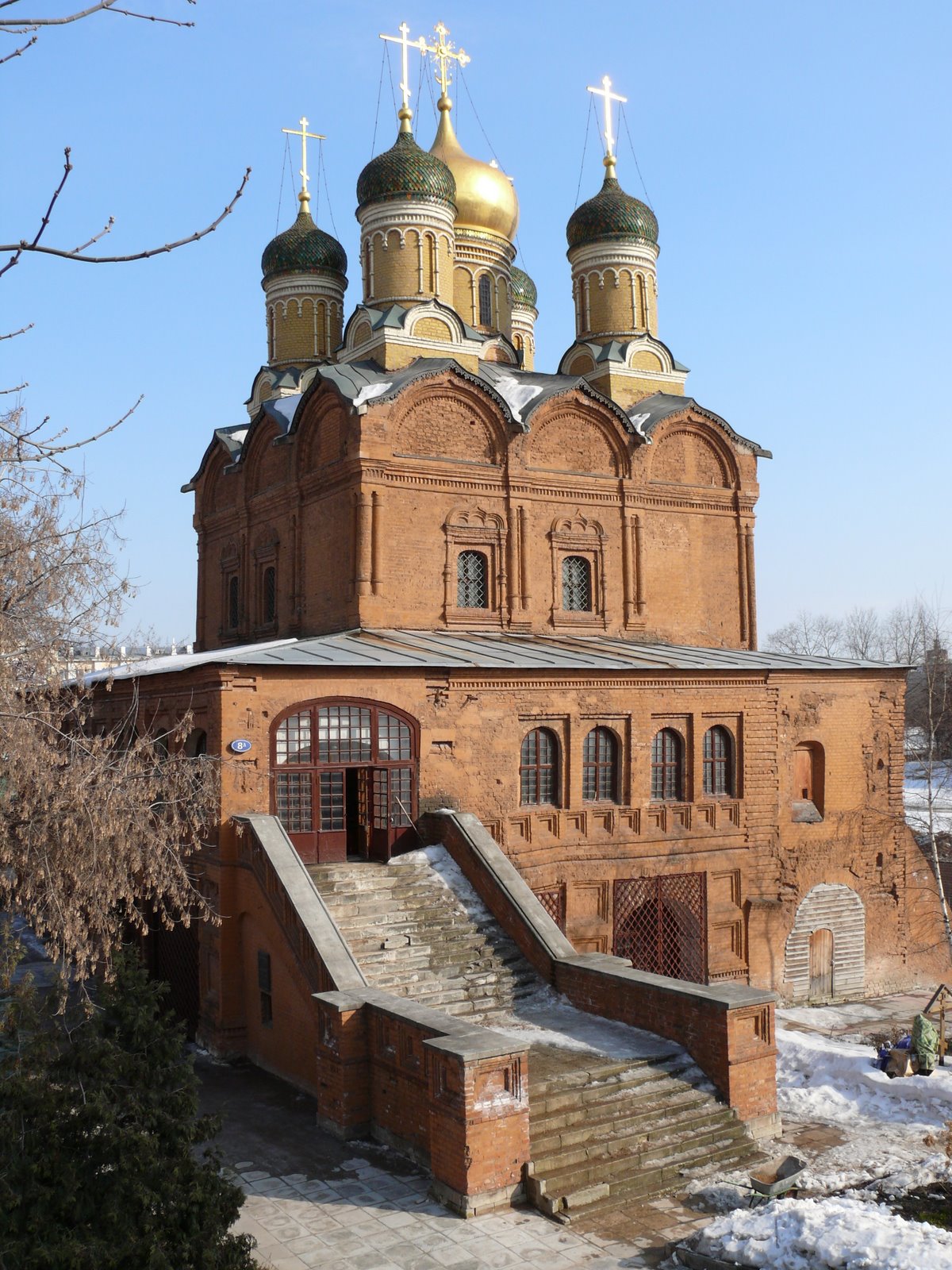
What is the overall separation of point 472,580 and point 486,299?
822cm

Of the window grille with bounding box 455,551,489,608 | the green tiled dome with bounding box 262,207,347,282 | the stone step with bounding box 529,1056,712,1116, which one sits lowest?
the stone step with bounding box 529,1056,712,1116

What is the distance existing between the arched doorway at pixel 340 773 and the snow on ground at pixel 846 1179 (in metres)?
5.44

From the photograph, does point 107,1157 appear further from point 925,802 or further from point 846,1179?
point 925,802

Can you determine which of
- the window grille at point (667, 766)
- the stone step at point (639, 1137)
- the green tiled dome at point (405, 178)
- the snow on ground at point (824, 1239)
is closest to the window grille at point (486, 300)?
the green tiled dome at point (405, 178)

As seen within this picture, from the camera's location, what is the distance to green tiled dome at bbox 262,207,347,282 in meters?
23.8

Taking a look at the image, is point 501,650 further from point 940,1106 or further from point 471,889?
point 940,1106

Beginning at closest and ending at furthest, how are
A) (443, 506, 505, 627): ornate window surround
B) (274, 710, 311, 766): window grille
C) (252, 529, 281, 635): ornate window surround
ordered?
(274, 710, 311, 766): window grille, (443, 506, 505, 627): ornate window surround, (252, 529, 281, 635): ornate window surround

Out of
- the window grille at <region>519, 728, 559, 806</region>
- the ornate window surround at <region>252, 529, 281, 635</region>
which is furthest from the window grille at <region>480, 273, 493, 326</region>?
the window grille at <region>519, 728, 559, 806</region>

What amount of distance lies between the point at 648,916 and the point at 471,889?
14.8 feet

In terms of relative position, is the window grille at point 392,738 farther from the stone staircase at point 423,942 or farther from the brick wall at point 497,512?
the brick wall at point 497,512

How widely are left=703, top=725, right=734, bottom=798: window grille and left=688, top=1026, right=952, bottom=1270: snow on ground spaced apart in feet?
13.6

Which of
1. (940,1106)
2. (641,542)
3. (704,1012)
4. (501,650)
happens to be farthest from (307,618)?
(940,1106)

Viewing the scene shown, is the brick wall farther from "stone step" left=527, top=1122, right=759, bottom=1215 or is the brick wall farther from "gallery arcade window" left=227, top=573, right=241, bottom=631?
"stone step" left=527, top=1122, right=759, bottom=1215

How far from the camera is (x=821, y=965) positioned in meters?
18.6
